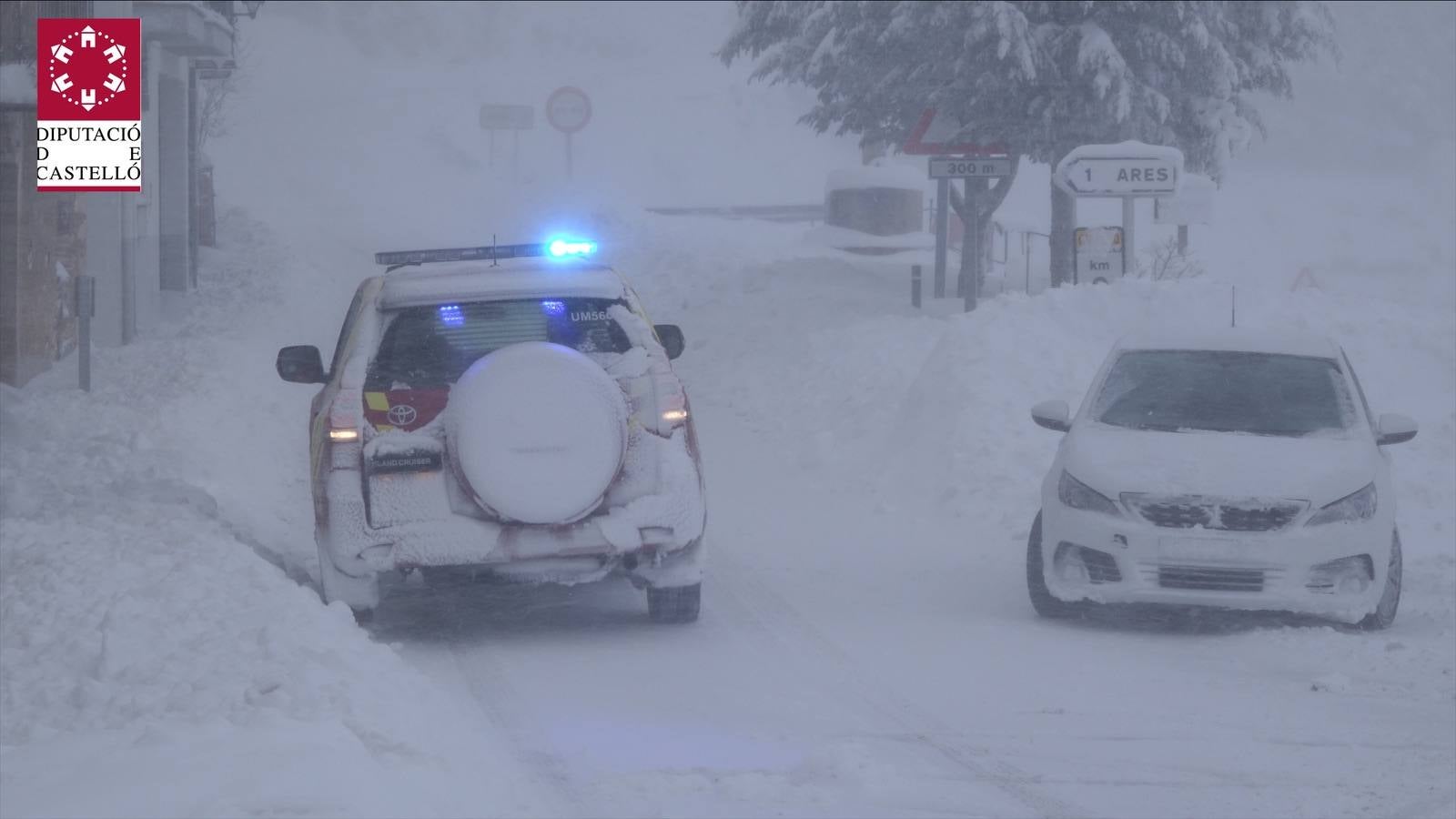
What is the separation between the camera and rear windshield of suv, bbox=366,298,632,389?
8938mm

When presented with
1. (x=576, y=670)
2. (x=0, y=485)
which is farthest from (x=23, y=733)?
(x=0, y=485)

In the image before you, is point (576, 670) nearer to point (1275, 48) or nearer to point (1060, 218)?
point (1060, 218)

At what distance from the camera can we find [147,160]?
24.7m

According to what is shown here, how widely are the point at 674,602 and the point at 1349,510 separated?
340cm

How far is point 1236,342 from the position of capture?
35.2ft

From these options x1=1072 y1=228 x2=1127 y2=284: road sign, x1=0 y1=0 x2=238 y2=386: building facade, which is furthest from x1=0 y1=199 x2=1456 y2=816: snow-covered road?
x1=0 y1=0 x2=238 y2=386: building facade

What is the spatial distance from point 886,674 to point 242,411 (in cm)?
1122

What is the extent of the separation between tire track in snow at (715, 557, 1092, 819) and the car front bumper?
5.07ft

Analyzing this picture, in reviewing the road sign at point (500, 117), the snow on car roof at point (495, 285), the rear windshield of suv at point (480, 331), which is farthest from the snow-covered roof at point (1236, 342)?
the road sign at point (500, 117)

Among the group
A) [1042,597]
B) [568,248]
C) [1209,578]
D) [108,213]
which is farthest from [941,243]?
[1209,578]

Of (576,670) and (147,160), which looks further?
(147,160)

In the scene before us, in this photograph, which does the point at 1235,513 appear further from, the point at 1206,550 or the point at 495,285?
the point at 495,285

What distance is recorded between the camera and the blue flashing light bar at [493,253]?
10062 mm

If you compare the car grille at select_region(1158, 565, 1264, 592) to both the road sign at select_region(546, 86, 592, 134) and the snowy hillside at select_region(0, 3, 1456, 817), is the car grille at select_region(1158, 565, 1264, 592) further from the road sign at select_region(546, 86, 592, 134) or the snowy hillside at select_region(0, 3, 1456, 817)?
the road sign at select_region(546, 86, 592, 134)
